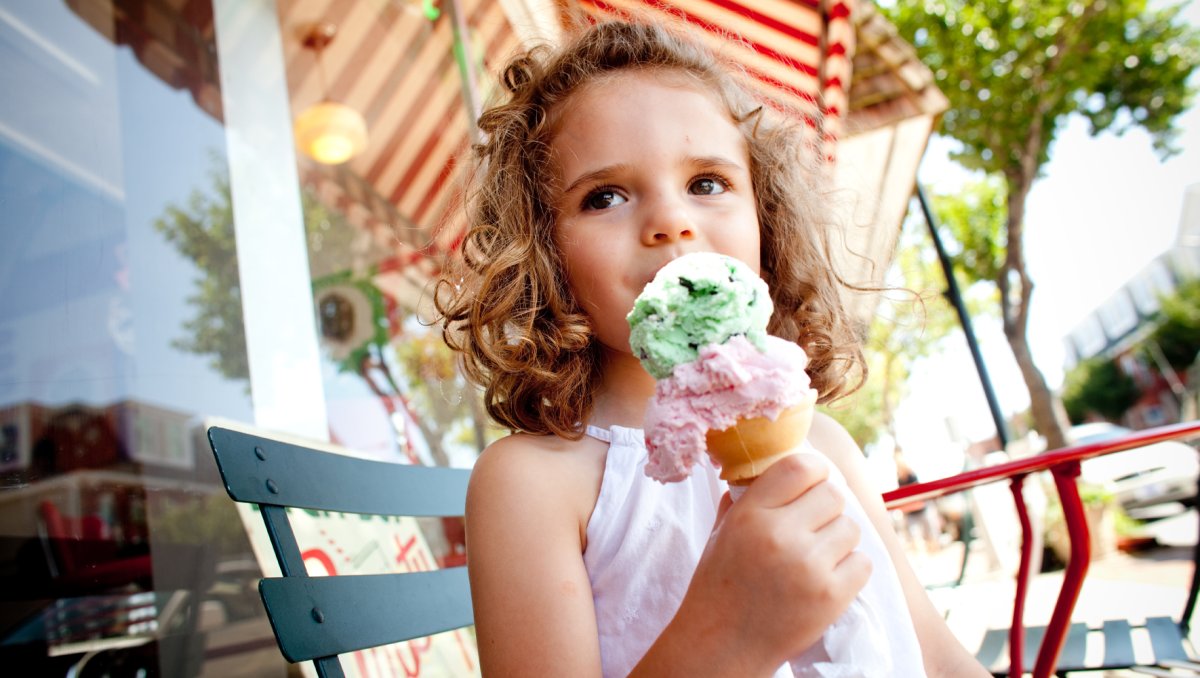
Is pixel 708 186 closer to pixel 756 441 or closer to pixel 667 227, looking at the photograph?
pixel 667 227

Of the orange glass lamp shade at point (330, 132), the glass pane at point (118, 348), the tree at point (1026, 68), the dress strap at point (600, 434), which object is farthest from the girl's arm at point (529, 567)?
the tree at point (1026, 68)

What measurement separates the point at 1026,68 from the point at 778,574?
1312 cm

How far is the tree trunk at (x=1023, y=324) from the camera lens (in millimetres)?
11336

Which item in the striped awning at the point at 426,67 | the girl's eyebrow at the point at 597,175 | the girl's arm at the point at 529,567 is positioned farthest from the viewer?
the striped awning at the point at 426,67

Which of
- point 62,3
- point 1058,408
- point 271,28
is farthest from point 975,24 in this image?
point 62,3

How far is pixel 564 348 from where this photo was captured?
132cm

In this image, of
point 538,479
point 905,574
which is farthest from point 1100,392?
point 538,479

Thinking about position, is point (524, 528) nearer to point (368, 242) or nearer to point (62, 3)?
point (62, 3)

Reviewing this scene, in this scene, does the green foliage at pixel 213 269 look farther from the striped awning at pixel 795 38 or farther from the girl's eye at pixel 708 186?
the striped awning at pixel 795 38

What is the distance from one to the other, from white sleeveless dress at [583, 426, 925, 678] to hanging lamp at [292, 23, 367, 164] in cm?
281

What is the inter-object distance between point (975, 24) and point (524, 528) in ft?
42.1

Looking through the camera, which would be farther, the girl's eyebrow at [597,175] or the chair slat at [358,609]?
the girl's eyebrow at [597,175]

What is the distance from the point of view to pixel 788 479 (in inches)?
32.2

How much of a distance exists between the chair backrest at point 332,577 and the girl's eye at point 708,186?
29.8 inches
